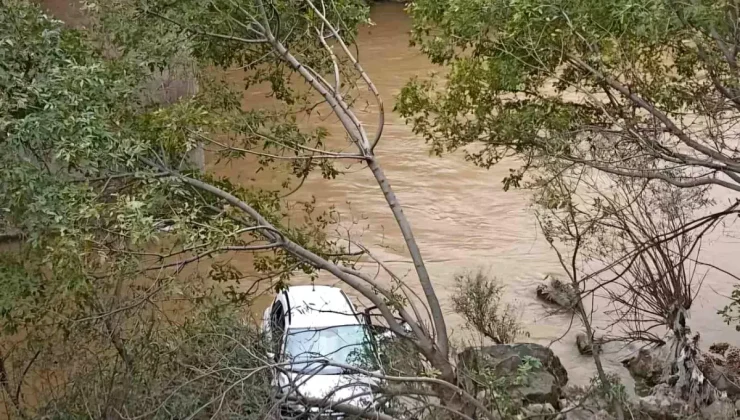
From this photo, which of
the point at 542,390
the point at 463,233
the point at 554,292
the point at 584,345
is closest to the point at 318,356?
the point at 542,390

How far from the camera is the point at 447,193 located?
640 inches

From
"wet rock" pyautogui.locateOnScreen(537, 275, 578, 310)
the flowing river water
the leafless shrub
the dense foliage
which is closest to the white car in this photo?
the dense foliage

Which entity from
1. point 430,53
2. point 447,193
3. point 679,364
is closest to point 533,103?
point 430,53

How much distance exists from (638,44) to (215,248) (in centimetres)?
446

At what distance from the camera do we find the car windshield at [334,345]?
7008 millimetres

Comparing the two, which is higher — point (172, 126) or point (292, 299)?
point (172, 126)

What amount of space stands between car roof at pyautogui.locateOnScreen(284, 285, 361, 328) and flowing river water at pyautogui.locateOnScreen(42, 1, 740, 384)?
2.02m

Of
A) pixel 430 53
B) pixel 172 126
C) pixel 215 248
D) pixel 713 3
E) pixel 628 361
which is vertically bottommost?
pixel 628 361

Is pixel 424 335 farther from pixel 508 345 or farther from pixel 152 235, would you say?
pixel 508 345

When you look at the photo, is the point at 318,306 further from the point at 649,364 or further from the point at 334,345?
the point at 649,364

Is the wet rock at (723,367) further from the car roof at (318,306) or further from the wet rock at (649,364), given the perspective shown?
the car roof at (318,306)

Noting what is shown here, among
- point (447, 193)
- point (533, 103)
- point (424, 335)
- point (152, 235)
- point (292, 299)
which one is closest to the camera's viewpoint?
point (152, 235)

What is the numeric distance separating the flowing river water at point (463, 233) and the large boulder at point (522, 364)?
67 centimetres

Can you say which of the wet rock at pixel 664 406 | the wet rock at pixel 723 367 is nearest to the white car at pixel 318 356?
the wet rock at pixel 664 406
